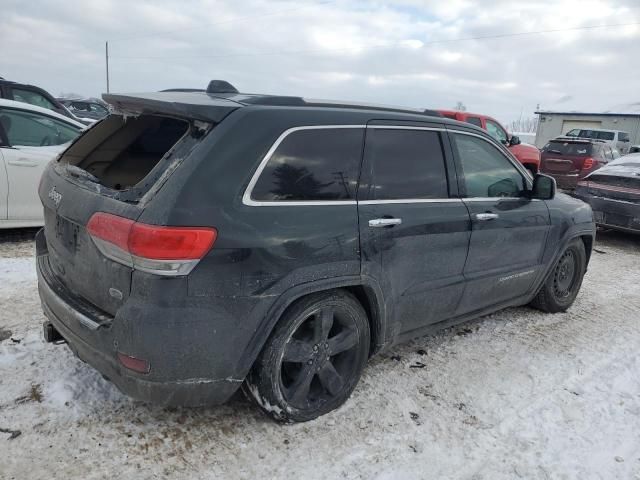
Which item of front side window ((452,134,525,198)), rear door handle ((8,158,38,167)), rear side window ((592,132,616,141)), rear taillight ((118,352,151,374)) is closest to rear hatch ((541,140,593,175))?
front side window ((452,134,525,198))

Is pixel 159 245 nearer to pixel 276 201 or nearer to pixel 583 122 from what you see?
pixel 276 201

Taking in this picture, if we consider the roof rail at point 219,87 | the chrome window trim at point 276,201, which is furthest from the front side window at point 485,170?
the roof rail at point 219,87

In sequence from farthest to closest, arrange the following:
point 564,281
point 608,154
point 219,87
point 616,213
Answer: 1. point 608,154
2. point 616,213
3. point 564,281
4. point 219,87

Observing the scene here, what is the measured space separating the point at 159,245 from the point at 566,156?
43.6ft

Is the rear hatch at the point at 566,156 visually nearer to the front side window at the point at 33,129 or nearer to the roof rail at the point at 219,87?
the front side window at the point at 33,129

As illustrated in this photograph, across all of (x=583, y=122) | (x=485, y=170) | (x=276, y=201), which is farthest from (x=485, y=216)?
(x=583, y=122)

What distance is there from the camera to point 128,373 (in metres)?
2.41

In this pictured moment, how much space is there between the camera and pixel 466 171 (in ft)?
11.9

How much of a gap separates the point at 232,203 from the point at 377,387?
1.65 m

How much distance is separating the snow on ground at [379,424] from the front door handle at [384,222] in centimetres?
109

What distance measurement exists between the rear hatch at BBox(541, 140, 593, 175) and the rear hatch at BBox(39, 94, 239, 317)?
1247 centimetres

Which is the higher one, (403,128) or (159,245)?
(403,128)

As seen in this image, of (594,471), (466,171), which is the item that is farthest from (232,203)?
(594,471)

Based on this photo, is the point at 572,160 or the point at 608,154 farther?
the point at 608,154
